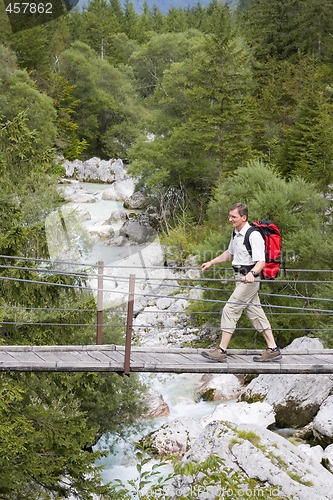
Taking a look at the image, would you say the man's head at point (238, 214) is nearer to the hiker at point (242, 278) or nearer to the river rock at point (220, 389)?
the hiker at point (242, 278)

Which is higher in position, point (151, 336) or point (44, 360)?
point (44, 360)

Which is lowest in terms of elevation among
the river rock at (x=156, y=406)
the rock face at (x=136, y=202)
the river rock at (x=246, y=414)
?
the river rock at (x=156, y=406)

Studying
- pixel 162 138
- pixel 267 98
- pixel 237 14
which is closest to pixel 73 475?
pixel 162 138

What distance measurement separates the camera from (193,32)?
44.8 meters

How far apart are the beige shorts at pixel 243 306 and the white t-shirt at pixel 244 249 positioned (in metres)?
0.18

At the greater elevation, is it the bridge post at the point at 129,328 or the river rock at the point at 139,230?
the bridge post at the point at 129,328

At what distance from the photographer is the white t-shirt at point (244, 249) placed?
6043mm

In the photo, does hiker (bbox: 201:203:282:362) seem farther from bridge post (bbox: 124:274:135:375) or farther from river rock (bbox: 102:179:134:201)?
river rock (bbox: 102:179:134:201)

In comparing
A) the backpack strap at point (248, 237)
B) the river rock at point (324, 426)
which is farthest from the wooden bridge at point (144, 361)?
the river rock at point (324, 426)

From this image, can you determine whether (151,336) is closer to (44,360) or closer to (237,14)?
(44,360)

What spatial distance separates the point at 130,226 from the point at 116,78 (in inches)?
755

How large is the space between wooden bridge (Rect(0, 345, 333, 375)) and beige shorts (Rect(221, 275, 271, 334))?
1.35 ft

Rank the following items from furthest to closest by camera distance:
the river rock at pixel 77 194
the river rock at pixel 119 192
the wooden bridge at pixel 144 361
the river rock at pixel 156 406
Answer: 1. the river rock at pixel 119 192
2. the river rock at pixel 77 194
3. the river rock at pixel 156 406
4. the wooden bridge at pixel 144 361

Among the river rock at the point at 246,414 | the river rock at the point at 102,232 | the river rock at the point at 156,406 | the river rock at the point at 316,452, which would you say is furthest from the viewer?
the river rock at the point at 102,232
